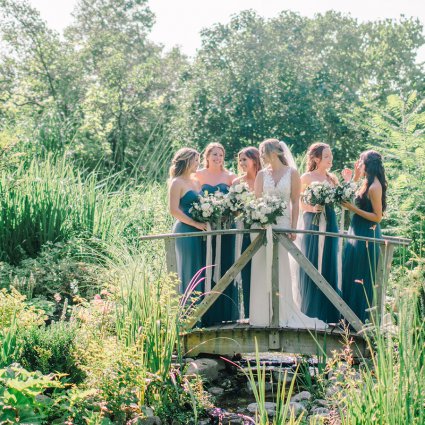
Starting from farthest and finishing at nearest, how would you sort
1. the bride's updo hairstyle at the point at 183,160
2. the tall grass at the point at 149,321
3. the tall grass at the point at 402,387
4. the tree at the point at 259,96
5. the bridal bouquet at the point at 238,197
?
the tree at the point at 259,96 < the bride's updo hairstyle at the point at 183,160 < the bridal bouquet at the point at 238,197 < the tall grass at the point at 149,321 < the tall grass at the point at 402,387

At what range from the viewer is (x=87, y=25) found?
101 feet

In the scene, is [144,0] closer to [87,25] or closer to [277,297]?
[87,25]

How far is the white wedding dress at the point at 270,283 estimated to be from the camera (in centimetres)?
719

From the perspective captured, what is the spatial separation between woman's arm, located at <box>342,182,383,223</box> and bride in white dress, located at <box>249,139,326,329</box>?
23.3 inches

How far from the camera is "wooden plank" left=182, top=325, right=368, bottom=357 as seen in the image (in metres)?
6.97

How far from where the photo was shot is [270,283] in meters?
7.14

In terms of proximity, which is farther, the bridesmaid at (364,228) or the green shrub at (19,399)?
the bridesmaid at (364,228)

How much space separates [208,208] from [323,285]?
141 centimetres

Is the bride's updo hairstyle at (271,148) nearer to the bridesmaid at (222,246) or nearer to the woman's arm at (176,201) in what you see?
the bridesmaid at (222,246)

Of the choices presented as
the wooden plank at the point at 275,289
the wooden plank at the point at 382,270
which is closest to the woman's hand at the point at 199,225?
the wooden plank at the point at 275,289

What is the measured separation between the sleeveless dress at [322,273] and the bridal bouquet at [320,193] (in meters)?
0.19

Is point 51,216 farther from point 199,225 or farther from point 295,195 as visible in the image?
point 295,195

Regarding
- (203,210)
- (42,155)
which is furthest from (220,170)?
(42,155)

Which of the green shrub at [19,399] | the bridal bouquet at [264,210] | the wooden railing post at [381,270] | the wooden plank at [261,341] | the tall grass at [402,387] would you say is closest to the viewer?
the tall grass at [402,387]
